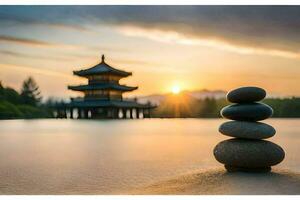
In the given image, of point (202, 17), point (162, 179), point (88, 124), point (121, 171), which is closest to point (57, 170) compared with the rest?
point (121, 171)

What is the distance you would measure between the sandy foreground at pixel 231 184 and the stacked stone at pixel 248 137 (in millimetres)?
102

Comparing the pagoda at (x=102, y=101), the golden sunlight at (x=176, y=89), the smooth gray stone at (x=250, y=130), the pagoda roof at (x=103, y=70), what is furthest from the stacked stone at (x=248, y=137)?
the pagoda at (x=102, y=101)

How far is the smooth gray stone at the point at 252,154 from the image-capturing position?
12.9 feet

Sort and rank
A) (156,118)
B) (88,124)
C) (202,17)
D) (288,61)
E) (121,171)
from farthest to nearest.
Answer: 1. (88,124)
2. (156,118)
3. (288,61)
4. (202,17)
5. (121,171)

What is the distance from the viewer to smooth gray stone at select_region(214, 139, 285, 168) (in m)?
3.95

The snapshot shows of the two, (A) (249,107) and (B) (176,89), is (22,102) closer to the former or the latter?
(B) (176,89)

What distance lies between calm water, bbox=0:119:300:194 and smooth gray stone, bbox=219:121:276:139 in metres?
0.70

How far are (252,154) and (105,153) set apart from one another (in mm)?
2295

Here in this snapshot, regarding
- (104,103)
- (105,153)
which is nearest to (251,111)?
(105,153)

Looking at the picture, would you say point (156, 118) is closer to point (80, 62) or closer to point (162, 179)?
point (80, 62)

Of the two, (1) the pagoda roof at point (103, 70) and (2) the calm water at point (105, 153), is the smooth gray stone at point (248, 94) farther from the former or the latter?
(1) the pagoda roof at point (103, 70)

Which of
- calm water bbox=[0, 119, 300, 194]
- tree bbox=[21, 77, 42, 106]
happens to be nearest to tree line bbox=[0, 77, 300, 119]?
tree bbox=[21, 77, 42, 106]

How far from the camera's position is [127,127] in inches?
338
